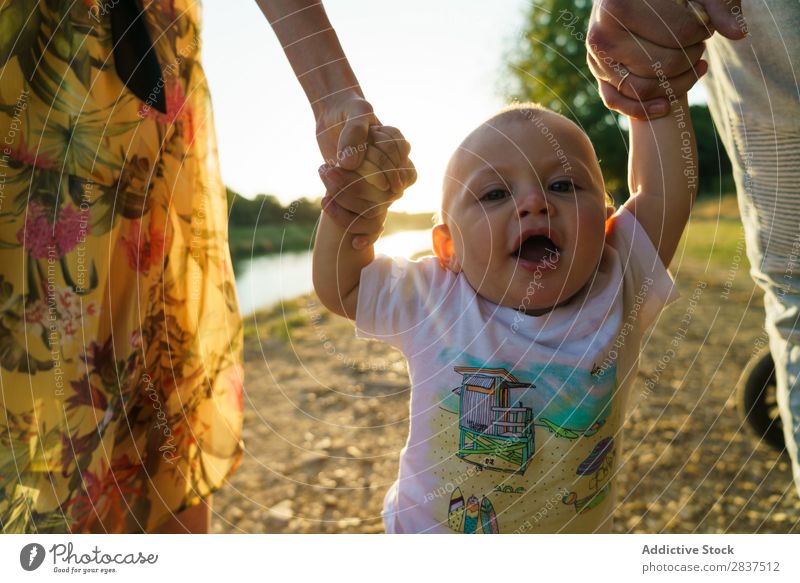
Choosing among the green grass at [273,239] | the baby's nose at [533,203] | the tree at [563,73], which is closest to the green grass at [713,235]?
the tree at [563,73]

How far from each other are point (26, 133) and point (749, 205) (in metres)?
0.82

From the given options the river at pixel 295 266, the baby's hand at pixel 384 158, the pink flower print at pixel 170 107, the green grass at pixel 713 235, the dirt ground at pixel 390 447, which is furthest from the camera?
the green grass at pixel 713 235

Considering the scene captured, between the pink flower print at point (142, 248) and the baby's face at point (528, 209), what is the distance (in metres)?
0.32

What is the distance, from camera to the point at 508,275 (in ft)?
2.18

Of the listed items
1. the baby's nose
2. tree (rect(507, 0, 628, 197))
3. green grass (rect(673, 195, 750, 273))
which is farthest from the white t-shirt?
green grass (rect(673, 195, 750, 273))

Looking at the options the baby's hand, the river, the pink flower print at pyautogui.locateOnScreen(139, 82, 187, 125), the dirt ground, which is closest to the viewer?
the baby's hand

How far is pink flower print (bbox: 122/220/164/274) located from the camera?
729 millimetres

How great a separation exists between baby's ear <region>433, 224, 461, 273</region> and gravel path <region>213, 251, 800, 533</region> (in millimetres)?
544

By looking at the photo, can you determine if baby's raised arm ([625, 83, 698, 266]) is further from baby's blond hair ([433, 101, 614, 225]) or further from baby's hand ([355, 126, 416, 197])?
baby's hand ([355, 126, 416, 197])

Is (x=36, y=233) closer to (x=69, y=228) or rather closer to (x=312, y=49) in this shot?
(x=69, y=228)

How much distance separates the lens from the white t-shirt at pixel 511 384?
2.23 feet
